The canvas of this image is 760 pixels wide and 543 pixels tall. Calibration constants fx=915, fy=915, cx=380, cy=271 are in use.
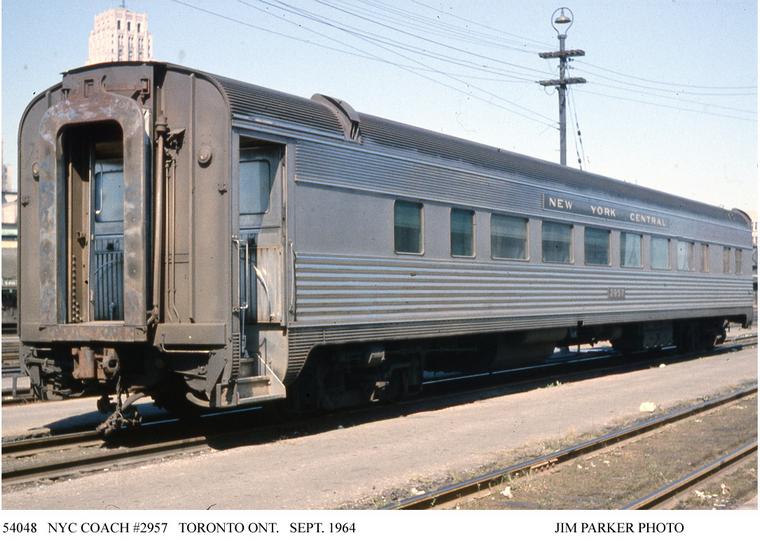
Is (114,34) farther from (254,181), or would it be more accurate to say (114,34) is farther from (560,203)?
(254,181)

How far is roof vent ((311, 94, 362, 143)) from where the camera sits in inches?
420

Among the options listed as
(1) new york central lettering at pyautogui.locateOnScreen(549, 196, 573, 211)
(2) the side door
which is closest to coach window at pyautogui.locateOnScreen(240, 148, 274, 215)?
(2) the side door

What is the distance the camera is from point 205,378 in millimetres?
8906

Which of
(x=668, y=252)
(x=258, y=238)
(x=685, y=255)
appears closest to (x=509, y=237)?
(x=258, y=238)

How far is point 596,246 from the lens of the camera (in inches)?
642

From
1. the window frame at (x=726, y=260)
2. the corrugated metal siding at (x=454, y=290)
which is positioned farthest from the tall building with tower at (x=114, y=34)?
the window frame at (x=726, y=260)

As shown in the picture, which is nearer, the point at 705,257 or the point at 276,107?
the point at 276,107

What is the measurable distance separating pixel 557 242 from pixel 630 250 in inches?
120

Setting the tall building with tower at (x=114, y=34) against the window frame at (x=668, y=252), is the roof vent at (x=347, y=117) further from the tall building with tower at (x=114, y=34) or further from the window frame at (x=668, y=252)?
the window frame at (x=668, y=252)

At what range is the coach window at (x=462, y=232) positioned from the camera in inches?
490

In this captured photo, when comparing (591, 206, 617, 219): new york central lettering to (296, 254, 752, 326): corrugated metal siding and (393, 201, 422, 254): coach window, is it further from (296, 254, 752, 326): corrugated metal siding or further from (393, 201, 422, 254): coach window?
(393, 201, 422, 254): coach window
